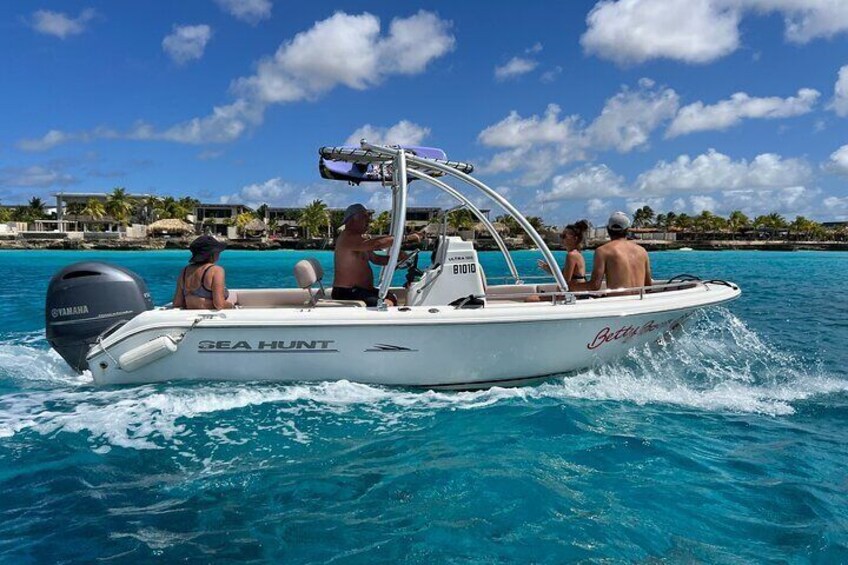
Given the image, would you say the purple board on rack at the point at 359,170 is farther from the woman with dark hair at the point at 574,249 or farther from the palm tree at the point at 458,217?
the woman with dark hair at the point at 574,249

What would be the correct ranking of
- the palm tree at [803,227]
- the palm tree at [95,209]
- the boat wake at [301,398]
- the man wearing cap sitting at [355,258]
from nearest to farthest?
the boat wake at [301,398] → the man wearing cap sitting at [355,258] → the palm tree at [95,209] → the palm tree at [803,227]

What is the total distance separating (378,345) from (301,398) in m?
0.93

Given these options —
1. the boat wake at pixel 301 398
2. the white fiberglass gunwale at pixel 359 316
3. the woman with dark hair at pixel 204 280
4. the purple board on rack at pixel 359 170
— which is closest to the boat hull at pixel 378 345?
the white fiberglass gunwale at pixel 359 316

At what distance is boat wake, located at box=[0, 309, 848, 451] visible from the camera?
547 cm

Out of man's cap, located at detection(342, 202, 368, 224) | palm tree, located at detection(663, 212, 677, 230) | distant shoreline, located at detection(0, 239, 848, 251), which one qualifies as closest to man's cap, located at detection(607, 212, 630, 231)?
man's cap, located at detection(342, 202, 368, 224)

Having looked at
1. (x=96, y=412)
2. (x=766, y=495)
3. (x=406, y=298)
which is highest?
(x=406, y=298)

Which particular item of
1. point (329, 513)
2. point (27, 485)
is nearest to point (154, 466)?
point (27, 485)

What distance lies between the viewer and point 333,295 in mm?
7250

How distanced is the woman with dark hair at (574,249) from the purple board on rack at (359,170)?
1.87 metres

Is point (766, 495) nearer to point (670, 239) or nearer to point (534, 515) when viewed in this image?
point (534, 515)

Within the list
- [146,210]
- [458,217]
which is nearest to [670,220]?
[146,210]

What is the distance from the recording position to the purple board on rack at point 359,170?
24.5ft

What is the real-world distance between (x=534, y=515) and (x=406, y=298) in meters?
3.85

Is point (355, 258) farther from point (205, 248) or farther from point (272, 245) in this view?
point (272, 245)
